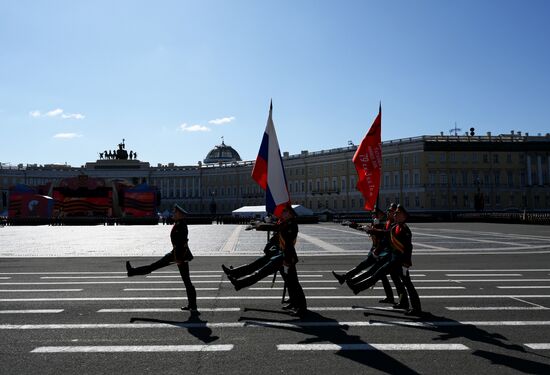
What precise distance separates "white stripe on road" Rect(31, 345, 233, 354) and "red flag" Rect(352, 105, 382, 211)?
18.5 ft

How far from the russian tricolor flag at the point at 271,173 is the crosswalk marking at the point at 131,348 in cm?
385

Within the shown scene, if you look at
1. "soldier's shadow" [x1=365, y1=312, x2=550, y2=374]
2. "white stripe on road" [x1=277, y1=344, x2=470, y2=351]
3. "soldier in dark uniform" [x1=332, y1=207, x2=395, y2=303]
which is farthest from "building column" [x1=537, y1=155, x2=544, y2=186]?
"white stripe on road" [x1=277, y1=344, x2=470, y2=351]

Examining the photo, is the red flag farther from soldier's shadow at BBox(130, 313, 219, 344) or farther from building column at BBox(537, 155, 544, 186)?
building column at BBox(537, 155, 544, 186)

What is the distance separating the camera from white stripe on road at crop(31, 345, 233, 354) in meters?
7.11

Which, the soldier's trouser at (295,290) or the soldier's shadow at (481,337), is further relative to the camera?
the soldier's trouser at (295,290)

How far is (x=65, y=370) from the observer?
248 inches

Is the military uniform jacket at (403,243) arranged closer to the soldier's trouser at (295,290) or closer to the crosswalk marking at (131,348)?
the soldier's trouser at (295,290)

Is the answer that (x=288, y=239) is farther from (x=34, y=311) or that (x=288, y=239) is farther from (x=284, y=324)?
(x=34, y=311)

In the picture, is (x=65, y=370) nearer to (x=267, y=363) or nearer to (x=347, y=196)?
(x=267, y=363)

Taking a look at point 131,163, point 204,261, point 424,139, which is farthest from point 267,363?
point 131,163

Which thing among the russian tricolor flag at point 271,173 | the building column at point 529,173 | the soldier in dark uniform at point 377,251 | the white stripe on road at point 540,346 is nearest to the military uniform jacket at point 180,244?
the russian tricolor flag at point 271,173

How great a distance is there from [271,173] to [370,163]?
2.52 meters

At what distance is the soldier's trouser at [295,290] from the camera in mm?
9297

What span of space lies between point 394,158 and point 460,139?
10.9 m
